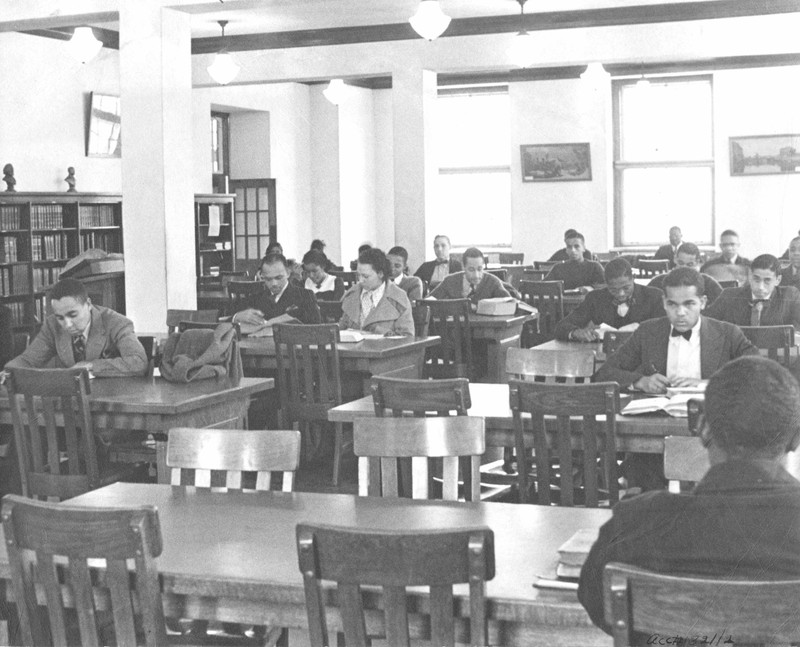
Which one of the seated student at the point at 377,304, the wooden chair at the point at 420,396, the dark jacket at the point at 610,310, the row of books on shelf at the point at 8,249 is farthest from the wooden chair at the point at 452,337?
the row of books on shelf at the point at 8,249

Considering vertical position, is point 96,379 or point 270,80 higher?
point 270,80

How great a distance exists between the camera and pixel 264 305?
23.6ft

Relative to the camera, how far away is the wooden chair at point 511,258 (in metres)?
13.3

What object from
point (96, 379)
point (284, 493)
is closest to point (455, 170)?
point (96, 379)

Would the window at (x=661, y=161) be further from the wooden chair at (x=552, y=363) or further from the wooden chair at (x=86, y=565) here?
the wooden chair at (x=86, y=565)

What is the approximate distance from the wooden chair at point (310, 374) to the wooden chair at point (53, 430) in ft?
5.03

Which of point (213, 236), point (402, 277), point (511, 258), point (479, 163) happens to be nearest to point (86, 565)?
point (402, 277)

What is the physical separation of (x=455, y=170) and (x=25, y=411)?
1057cm

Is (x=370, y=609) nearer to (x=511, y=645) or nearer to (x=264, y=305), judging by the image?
(x=511, y=645)

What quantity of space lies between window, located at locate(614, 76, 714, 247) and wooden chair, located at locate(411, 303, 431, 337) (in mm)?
4887

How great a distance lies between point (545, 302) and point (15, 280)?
164 inches

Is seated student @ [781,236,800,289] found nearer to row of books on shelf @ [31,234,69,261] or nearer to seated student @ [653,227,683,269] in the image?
seated student @ [653,227,683,269]

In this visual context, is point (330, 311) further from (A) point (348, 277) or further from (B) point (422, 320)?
(A) point (348, 277)

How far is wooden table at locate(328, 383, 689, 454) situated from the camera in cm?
369
